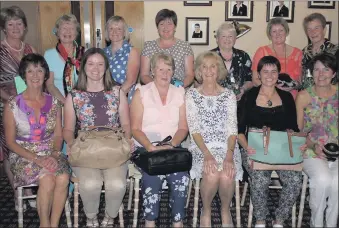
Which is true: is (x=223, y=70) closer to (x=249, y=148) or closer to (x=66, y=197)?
(x=249, y=148)

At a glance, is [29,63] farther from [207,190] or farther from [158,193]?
[207,190]

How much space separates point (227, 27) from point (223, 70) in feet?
2.10

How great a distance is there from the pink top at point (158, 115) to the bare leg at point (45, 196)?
806 mm

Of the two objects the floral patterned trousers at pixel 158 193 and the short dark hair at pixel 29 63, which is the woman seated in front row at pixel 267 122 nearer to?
the floral patterned trousers at pixel 158 193

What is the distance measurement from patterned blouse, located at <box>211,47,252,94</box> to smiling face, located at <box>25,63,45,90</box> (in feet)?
5.16

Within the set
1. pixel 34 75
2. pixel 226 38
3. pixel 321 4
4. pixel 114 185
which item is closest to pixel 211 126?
pixel 114 185

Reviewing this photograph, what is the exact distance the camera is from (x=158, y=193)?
2.82m

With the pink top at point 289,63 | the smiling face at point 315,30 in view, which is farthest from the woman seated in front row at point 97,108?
the smiling face at point 315,30

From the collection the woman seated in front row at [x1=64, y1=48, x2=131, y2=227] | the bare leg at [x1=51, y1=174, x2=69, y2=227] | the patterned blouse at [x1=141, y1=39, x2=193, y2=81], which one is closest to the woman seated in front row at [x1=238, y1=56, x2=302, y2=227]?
the patterned blouse at [x1=141, y1=39, x2=193, y2=81]

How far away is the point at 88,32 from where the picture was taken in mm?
4664

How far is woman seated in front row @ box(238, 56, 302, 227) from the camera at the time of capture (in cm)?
284

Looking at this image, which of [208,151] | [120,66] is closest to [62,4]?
[120,66]

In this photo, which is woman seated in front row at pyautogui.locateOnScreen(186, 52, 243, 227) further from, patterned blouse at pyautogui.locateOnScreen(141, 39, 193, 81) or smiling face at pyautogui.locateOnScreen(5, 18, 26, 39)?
smiling face at pyautogui.locateOnScreen(5, 18, 26, 39)

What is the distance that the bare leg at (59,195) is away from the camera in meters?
2.74
